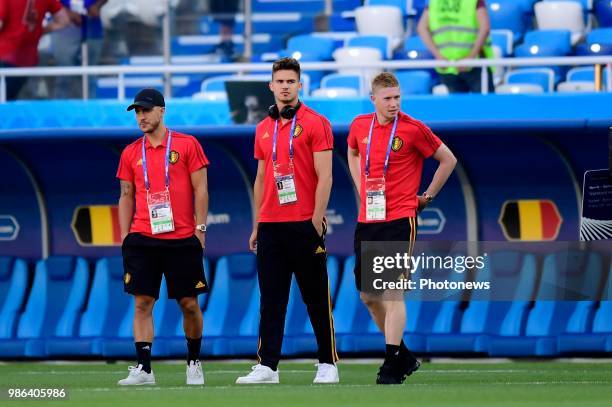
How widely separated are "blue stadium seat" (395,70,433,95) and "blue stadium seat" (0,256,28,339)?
3985 mm

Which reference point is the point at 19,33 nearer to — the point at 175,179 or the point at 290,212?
the point at 175,179

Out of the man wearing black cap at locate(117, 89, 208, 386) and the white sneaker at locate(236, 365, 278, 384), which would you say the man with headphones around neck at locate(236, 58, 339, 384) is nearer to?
the white sneaker at locate(236, 365, 278, 384)

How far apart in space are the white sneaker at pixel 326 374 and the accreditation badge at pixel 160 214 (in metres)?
1.36

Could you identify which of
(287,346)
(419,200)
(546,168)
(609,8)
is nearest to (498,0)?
(609,8)

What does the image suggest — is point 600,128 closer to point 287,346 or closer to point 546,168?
point 546,168

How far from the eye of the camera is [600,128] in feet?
45.5

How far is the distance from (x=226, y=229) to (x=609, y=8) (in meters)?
4.92

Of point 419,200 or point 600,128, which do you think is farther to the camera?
point 600,128

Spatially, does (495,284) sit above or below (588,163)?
below

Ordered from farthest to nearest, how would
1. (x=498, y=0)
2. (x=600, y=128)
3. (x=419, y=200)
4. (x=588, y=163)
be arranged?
(x=498, y=0)
(x=588, y=163)
(x=600, y=128)
(x=419, y=200)

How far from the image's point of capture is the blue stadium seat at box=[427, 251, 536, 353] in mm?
15039

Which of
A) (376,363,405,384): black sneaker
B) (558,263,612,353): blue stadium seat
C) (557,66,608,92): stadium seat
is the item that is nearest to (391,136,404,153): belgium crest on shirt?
(376,363,405,384): black sneaker

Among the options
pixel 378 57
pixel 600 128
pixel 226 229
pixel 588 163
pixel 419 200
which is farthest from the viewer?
pixel 378 57

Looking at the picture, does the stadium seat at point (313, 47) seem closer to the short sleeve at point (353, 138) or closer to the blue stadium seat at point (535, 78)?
the blue stadium seat at point (535, 78)
